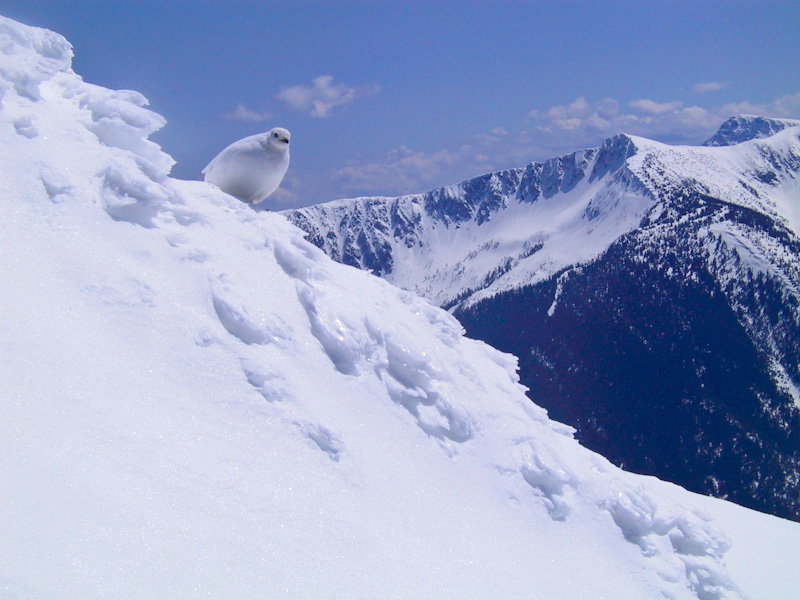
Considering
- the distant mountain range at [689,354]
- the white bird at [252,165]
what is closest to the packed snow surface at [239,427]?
the white bird at [252,165]

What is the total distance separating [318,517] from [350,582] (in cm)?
75

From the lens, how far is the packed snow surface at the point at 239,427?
428 centimetres

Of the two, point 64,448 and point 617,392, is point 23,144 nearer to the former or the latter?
point 64,448

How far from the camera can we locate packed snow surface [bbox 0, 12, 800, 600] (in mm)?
4277

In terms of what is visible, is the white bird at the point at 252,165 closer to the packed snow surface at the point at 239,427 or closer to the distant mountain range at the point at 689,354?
the packed snow surface at the point at 239,427

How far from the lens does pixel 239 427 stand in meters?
5.89

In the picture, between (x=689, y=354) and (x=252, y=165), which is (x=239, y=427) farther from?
(x=689, y=354)

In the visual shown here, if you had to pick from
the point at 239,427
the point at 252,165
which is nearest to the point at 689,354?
the point at 252,165

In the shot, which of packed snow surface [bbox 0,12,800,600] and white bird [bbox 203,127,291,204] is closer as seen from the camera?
packed snow surface [bbox 0,12,800,600]

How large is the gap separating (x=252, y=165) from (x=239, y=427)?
592cm

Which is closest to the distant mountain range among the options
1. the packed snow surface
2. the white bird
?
the packed snow surface

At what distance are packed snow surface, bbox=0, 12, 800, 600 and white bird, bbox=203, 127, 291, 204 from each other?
73cm

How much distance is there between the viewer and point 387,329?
8992 millimetres

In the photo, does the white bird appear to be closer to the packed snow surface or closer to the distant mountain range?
the packed snow surface
